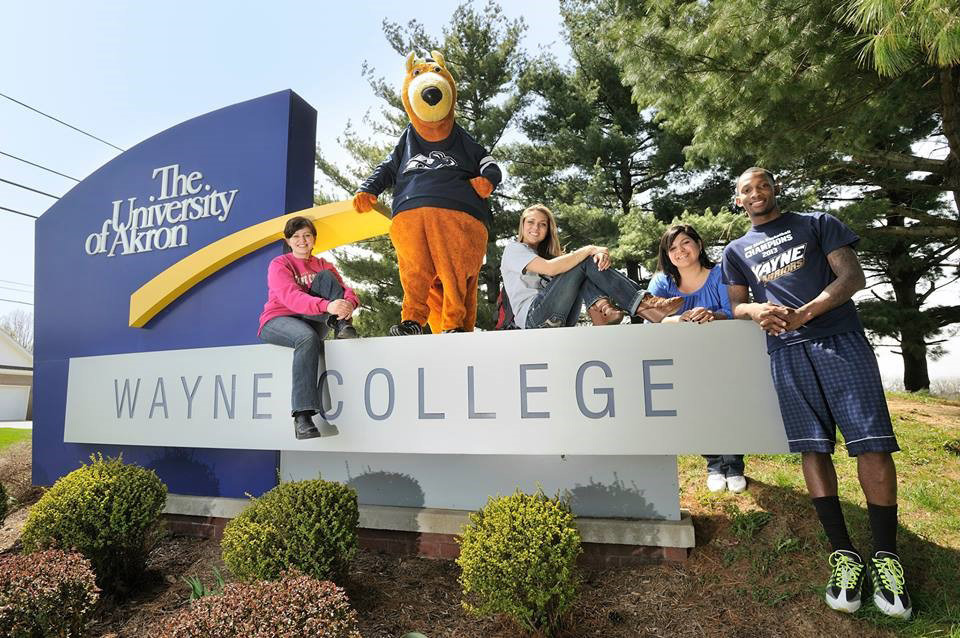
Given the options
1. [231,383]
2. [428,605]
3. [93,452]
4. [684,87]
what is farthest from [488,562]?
[684,87]

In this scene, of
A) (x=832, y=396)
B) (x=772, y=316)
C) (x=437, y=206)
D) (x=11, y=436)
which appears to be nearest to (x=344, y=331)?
(x=437, y=206)

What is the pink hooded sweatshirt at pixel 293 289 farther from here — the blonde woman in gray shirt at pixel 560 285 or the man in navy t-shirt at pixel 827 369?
the man in navy t-shirt at pixel 827 369

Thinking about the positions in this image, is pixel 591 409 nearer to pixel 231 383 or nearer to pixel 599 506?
pixel 599 506

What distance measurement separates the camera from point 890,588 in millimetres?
2346

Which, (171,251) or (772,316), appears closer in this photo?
(772,316)

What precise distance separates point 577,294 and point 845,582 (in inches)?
71.8

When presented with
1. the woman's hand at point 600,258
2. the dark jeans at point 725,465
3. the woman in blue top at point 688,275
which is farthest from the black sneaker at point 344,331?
the dark jeans at point 725,465

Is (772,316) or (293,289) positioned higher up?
(293,289)

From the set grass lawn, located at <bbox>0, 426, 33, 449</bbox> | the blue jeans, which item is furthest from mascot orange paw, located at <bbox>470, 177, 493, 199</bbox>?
grass lawn, located at <bbox>0, 426, 33, 449</bbox>

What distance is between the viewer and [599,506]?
132 inches

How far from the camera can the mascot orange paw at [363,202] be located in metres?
4.06

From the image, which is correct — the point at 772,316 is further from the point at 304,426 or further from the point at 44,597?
A: the point at 44,597

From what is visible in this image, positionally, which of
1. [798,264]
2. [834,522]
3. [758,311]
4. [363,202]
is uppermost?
[363,202]

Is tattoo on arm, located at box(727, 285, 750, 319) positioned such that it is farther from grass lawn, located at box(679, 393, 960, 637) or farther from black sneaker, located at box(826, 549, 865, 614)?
grass lawn, located at box(679, 393, 960, 637)
